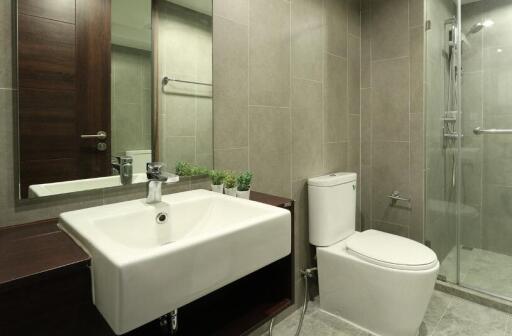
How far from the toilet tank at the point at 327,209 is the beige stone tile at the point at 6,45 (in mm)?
1532

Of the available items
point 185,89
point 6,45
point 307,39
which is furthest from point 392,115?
point 6,45

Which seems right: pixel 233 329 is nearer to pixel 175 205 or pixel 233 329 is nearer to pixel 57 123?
pixel 175 205

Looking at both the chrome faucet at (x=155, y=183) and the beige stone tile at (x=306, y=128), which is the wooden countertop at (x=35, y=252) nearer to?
the chrome faucet at (x=155, y=183)

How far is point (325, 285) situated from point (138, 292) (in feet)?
5.07

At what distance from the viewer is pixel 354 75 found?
8.00 feet

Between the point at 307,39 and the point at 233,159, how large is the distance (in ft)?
3.12

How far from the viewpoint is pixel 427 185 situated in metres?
2.26

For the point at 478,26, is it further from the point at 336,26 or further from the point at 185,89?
the point at 185,89

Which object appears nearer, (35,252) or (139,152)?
(35,252)

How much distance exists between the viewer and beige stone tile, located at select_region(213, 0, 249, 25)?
1504 millimetres

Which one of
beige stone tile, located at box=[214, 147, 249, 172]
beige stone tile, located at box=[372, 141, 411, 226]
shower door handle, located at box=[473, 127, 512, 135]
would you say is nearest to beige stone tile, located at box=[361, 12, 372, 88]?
beige stone tile, located at box=[372, 141, 411, 226]

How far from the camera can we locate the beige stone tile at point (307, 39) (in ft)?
6.29

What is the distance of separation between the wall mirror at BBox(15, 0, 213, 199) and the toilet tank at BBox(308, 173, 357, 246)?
30.5 inches

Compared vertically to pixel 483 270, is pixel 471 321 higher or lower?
lower
